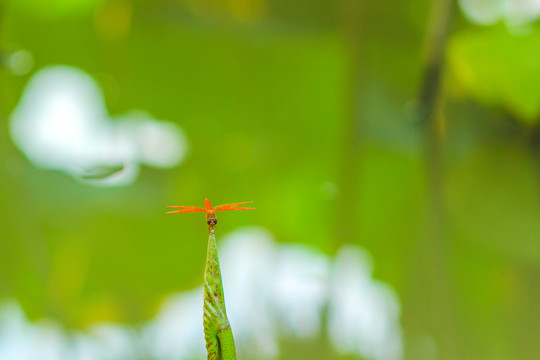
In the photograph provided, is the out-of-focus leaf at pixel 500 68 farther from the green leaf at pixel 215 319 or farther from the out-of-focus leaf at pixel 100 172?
the green leaf at pixel 215 319

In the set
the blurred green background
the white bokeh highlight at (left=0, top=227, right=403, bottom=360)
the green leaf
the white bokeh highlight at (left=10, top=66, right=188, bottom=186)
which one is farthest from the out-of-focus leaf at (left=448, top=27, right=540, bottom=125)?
the green leaf

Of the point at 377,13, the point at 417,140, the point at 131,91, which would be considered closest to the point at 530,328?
the point at 417,140

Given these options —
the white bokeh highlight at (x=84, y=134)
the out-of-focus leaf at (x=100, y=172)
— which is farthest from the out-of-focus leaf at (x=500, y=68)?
the out-of-focus leaf at (x=100, y=172)

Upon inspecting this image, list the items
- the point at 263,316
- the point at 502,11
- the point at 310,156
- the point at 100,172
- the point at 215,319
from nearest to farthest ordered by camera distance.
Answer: the point at 215,319
the point at 263,316
the point at 100,172
the point at 310,156
the point at 502,11

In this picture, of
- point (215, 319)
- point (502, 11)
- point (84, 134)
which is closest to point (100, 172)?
point (84, 134)

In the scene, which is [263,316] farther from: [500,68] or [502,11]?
[502,11]

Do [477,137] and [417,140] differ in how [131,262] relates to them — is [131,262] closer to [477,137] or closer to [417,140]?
[417,140]
